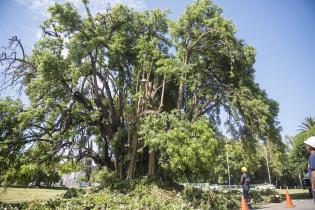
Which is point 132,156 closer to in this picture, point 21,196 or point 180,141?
point 180,141

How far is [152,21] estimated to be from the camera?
68.5ft

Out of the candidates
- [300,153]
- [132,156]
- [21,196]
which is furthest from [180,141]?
[300,153]

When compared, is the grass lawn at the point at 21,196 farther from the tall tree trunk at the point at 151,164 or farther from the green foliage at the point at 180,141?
the green foliage at the point at 180,141

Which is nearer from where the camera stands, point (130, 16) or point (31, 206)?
point (31, 206)

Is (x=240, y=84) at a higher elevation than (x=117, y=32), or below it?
below

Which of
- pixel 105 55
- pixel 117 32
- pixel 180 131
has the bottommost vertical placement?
pixel 180 131

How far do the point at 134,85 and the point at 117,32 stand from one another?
391 centimetres

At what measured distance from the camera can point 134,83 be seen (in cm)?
2105

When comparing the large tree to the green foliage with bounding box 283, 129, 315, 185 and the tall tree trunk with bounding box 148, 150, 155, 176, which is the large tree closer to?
the tall tree trunk with bounding box 148, 150, 155, 176

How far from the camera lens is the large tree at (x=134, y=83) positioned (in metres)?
17.3

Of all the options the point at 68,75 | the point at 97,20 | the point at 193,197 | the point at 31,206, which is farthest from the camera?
the point at 97,20

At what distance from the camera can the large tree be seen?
17.3 m

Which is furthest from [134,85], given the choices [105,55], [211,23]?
[211,23]

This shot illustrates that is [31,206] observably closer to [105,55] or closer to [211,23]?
[105,55]
